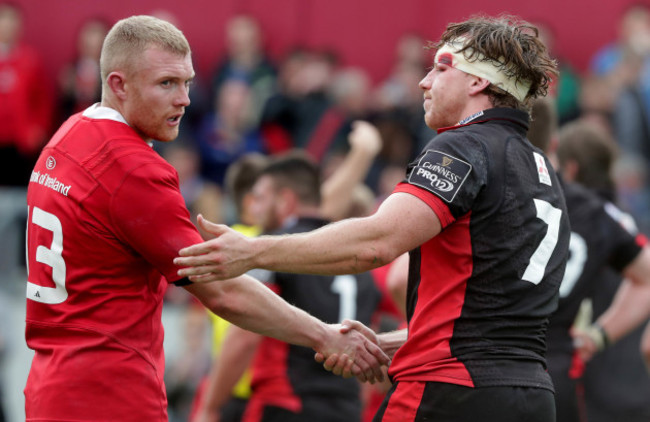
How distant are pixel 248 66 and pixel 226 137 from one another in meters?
1.26

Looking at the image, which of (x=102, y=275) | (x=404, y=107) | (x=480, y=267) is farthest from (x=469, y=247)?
(x=404, y=107)

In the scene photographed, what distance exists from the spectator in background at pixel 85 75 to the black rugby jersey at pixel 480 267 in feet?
29.7

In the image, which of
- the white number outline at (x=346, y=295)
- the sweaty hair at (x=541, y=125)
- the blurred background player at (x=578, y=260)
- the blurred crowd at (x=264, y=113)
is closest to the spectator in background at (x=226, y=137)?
the blurred crowd at (x=264, y=113)

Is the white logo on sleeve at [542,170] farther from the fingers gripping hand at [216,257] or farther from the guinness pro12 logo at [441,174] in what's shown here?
the fingers gripping hand at [216,257]

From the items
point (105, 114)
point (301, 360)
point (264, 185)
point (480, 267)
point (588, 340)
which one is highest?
point (105, 114)

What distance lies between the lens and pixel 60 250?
4363 millimetres

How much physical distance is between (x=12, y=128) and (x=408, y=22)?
7.12 metres

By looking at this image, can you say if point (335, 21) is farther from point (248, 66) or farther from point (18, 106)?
point (18, 106)

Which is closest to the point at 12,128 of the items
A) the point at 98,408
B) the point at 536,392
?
the point at 98,408

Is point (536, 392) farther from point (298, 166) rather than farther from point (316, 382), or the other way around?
point (298, 166)

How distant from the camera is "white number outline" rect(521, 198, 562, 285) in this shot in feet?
14.1

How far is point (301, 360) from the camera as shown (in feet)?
22.0

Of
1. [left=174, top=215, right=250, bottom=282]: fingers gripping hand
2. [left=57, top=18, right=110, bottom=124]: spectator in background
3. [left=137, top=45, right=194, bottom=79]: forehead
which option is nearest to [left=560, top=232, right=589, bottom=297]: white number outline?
[left=174, top=215, right=250, bottom=282]: fingers gripping hand

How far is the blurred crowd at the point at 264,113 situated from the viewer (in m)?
12.3
